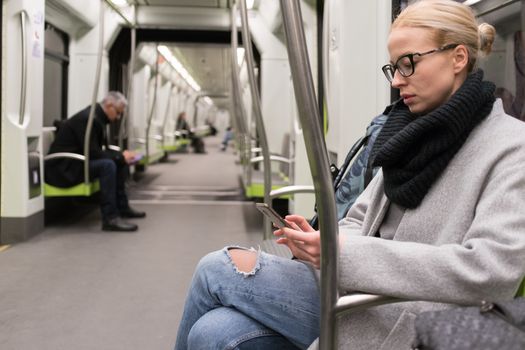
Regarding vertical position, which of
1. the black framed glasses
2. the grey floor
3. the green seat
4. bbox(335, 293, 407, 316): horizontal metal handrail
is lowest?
the grey floor

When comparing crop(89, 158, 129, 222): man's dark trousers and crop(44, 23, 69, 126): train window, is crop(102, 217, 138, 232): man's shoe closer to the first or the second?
crop(89, 158, 129, 222): man's dark trousers

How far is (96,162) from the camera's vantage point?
5742mm

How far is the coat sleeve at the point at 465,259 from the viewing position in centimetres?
115

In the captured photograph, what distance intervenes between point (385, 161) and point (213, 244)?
12.1 ft

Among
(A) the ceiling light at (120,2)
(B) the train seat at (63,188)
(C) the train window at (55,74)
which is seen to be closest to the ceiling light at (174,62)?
(A) the ceiling light at (120,2)

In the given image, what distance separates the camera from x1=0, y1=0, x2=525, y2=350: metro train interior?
2.84 meters

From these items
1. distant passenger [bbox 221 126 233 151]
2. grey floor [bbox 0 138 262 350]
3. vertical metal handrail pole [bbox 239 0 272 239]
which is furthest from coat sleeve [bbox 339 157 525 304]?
distant passenger [bbox 221 126 233 151]

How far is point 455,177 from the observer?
1302 millimetres

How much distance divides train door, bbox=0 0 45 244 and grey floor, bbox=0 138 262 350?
0.23 m

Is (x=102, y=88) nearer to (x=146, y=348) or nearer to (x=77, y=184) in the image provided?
(x=77, y=184)

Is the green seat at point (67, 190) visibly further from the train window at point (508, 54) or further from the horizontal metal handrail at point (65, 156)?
the train window at point (508, 54)

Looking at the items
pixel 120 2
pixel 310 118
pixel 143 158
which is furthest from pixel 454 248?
pixel 143 158

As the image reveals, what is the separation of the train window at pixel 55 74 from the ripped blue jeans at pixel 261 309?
209 inches

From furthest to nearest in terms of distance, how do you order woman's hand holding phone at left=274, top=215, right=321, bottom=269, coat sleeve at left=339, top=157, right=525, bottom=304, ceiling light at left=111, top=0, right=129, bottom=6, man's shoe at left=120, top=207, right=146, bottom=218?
ceiling light at left=111, top=0, right=129, bottom=6
man's shoe at left=120, top=207, right=146, bottom=218
woman's hand holding phone at left=274, top=215, right=321, bottom=269
coat sleeve at left=339, top=157, right=525, bottom=304
